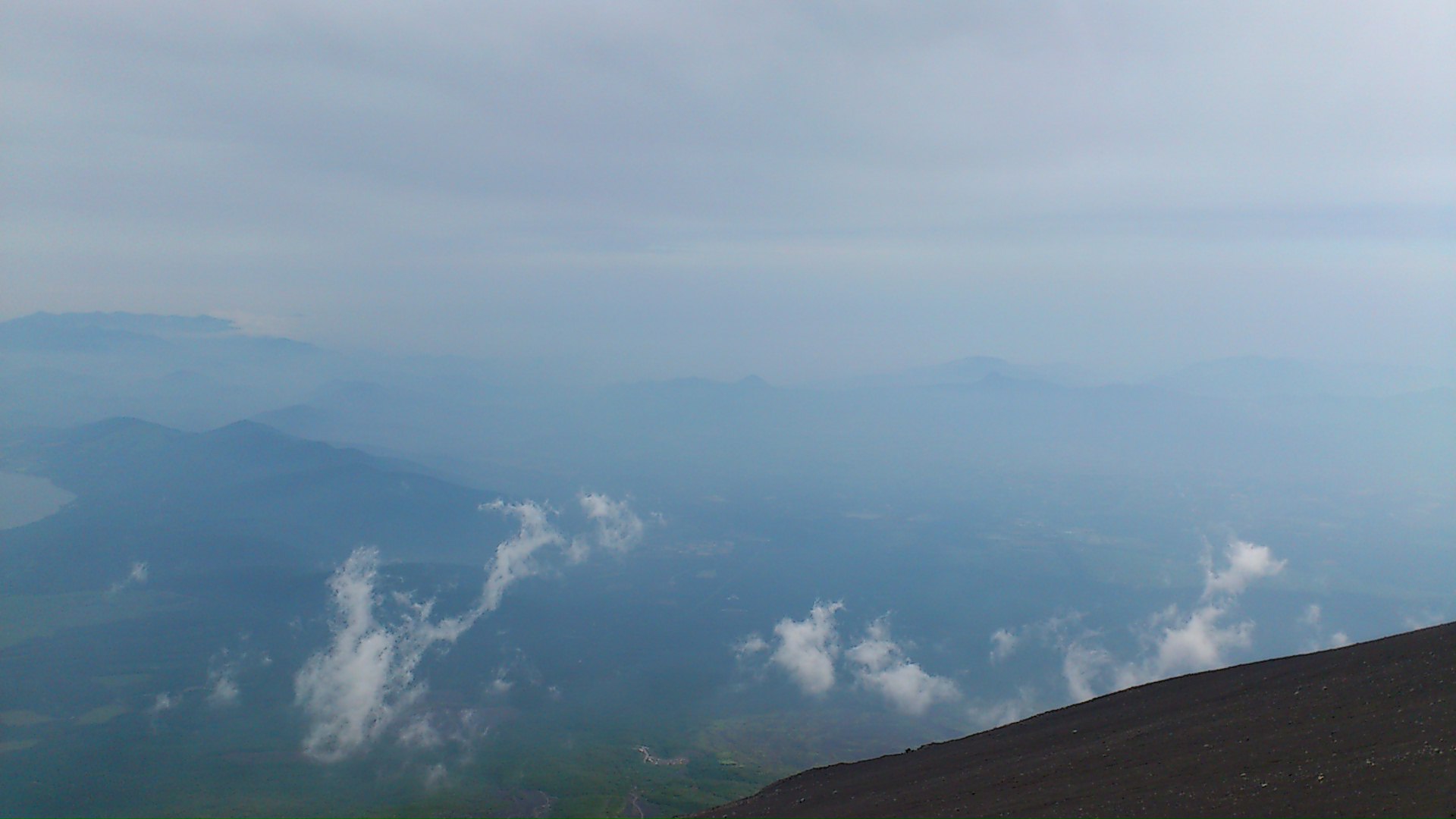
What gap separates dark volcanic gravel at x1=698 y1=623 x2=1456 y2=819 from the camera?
91.7 ft

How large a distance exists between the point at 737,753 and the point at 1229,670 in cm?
13780

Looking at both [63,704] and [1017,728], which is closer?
[1017,728]

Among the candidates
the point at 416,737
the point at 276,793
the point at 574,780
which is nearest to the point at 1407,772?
the point at 574,780

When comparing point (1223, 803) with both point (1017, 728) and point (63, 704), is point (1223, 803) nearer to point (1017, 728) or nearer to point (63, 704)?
point (1017, 728)

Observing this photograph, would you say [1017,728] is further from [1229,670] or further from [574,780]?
[574,780]

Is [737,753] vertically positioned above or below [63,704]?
below

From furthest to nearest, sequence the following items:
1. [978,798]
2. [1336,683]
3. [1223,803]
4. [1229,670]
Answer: [1229,670] → [1336,683] → [978,798] → [1223,803]

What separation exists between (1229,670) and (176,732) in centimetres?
21964

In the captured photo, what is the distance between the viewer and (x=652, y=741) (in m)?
180

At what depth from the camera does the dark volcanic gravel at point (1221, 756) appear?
2794cm

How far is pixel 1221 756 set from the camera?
35.3 meters

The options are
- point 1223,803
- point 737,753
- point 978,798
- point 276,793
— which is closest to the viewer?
point 1223,803

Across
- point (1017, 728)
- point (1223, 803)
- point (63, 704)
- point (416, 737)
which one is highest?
point (63, 704)

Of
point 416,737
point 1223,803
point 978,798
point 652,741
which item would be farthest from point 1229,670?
point 416,737
